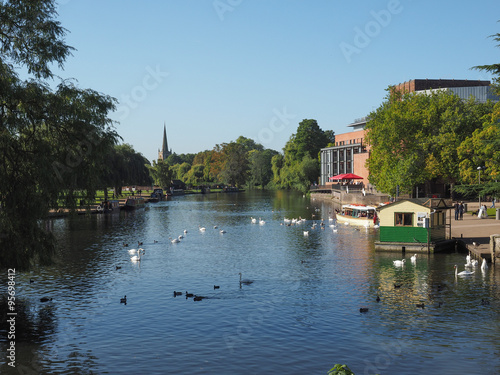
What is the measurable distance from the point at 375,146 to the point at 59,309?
7438 centimetres

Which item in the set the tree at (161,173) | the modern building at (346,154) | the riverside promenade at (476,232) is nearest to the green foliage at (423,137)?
the riverside promenade at (476,232)

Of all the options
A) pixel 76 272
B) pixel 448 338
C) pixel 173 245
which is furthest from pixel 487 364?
pixel 173 245

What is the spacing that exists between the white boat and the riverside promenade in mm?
10364

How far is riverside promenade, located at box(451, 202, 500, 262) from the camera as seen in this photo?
40.8 m

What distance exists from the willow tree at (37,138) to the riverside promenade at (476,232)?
2961 centimetres

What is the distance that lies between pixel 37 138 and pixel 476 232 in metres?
41.0

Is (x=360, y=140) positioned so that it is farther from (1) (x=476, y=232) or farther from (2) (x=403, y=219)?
(2) (x=403, y=219)

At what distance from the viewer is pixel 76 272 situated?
3912cm

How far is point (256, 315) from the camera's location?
27469 mm

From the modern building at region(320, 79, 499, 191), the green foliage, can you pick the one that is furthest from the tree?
the green foliage

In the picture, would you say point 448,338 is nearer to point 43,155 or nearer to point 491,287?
point 491,287

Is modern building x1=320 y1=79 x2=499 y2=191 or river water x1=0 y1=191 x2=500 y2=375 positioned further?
modern building x1=320 y1=79 x2=499 y2=191

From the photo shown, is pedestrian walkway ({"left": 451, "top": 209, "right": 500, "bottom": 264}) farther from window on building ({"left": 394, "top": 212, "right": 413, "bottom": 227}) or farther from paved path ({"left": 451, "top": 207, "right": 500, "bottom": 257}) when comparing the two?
window on building ({"left": 394, "top": 212, "right": 413, "bottom": 227})

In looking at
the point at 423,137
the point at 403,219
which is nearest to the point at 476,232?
the point at 403,219
